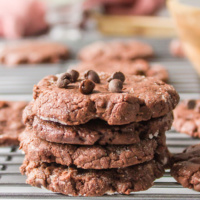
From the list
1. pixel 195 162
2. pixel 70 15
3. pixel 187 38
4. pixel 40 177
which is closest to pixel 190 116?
pixel 195 162

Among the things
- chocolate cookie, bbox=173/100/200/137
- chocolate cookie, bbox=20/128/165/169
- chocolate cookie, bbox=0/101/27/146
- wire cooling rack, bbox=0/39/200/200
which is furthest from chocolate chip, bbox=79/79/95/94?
chocolate cookie, bbox=173/100/200/137

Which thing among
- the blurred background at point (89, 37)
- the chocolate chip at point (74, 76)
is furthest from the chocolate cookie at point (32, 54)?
the chocolate chip at point (74, 76)

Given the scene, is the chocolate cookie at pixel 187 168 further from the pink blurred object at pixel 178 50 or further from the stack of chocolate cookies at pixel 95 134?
the pink blurred object at pixel 178 50

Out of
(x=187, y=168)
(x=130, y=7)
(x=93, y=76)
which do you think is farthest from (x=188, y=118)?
(x=130, y=7)

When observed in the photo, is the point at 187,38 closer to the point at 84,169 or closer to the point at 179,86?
the point at 179,86

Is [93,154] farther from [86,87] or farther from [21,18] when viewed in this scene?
[21,18]

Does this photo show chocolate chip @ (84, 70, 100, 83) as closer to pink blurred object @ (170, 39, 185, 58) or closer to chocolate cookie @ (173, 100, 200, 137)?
chocolate cookie @ (173, 100, 200, 137)
